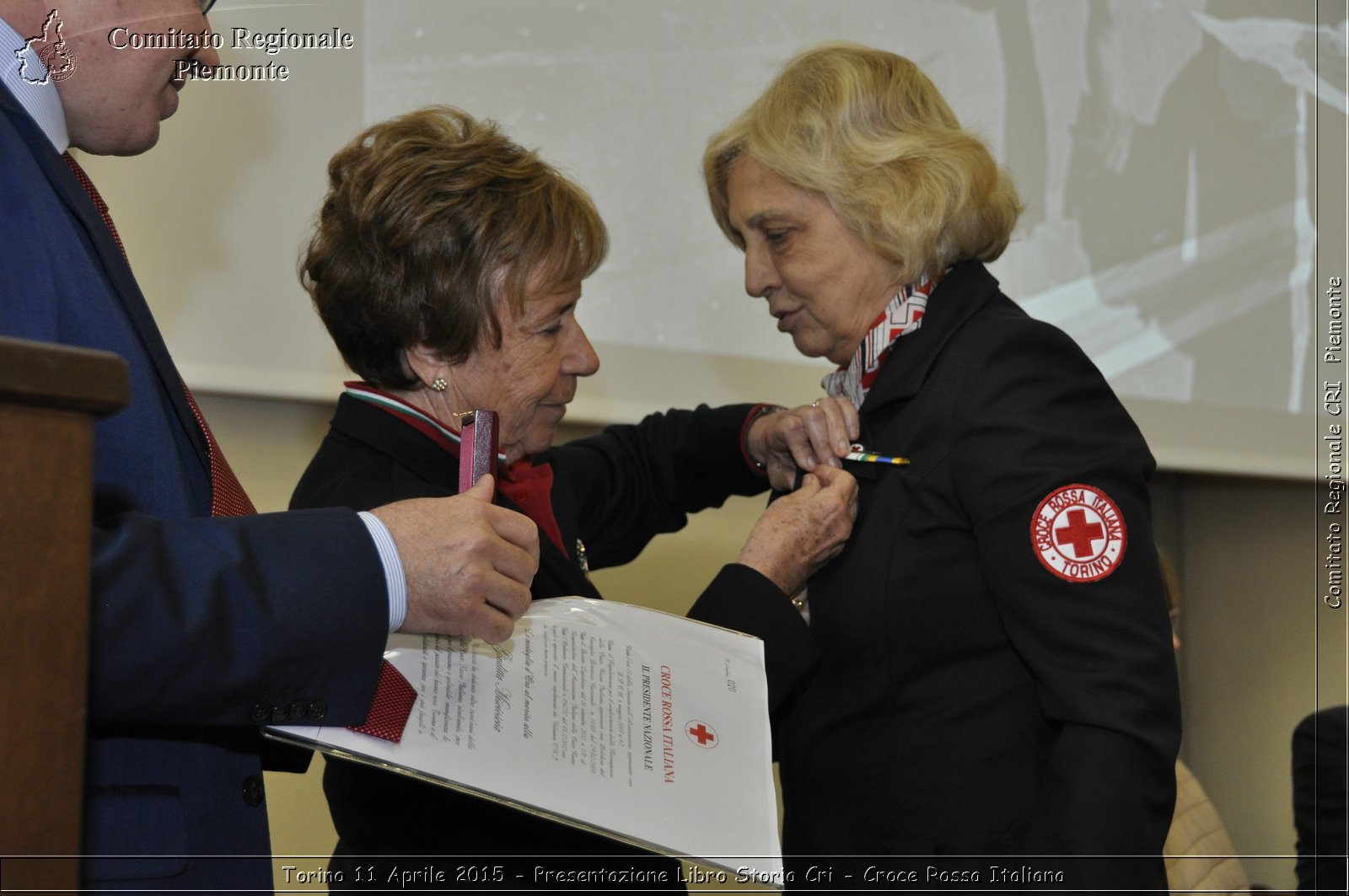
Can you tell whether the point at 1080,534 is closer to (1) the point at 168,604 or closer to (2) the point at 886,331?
(2) the point at 886,331

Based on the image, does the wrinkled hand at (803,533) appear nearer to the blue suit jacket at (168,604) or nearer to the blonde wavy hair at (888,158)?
the blonde wavy hair at (888,158)

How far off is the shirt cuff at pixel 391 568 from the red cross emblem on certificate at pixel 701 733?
0.34 metres

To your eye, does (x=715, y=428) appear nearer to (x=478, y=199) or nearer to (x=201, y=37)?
(x=478, y=199)

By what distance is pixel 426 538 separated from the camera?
1.04 meters

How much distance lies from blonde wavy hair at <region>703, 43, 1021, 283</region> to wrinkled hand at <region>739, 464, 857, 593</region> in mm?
351

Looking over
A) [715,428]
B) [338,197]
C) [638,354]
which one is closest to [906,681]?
[715,428]

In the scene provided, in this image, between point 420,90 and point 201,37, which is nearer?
point 201,37

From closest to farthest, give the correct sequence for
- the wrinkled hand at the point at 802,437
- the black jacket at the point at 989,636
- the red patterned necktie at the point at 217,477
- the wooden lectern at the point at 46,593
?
1. the wooden lectern at the point at 46,593
2. the red patterned necktie at the point at 217,477
3. the black jacket at the point at 989,636
4. the wrinkled hand at the point at 802,437

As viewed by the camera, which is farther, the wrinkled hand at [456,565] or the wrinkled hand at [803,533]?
the wrinkled hand at [803,533]

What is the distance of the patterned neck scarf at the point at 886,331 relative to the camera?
5.53ft

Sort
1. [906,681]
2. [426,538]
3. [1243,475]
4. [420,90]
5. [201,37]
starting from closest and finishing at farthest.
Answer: [426,538]
[201,37]
[906,681]
[420,90]
[1243,475]

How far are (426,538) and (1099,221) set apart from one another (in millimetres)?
2781

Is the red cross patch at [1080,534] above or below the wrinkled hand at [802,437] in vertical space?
below

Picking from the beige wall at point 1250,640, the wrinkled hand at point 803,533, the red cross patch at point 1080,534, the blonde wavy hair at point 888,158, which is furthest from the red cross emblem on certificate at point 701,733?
the beige wall at point 1250,640
